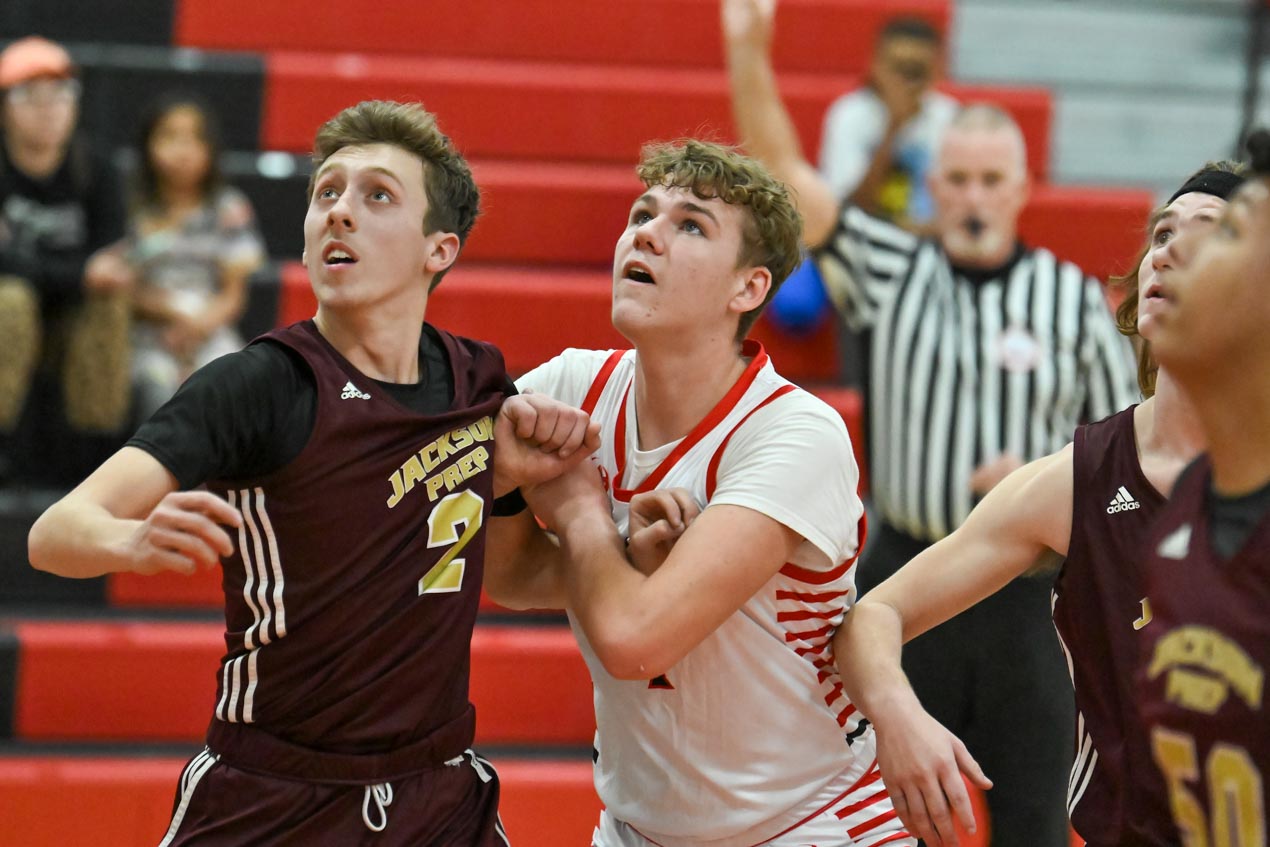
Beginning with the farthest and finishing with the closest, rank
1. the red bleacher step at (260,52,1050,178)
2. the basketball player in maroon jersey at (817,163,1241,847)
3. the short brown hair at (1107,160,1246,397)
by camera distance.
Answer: the red bleacher step at (260,52,1050,178) < the short brown hair at (1107,160,1246,397) < the basketball player in maroon jersey at (817,163,1241,847)

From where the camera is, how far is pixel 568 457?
2777 millimetres

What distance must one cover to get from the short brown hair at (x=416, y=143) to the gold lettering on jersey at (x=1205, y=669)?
4.93 feet

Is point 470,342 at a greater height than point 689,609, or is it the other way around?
point 470,342

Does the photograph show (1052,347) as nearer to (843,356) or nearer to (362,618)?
(843,356)

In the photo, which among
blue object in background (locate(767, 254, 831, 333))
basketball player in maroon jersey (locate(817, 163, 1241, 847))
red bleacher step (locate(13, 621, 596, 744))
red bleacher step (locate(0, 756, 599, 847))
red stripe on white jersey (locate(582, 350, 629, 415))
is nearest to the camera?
basketball player in maroon jersey (locate(817, 163, 1241, 847))

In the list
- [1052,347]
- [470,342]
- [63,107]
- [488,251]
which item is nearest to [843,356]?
[488,251]

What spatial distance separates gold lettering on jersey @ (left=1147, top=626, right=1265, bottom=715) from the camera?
1.71 meters

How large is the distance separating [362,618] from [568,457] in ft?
1.56

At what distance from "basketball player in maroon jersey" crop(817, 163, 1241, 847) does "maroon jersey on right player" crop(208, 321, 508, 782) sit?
0.71m

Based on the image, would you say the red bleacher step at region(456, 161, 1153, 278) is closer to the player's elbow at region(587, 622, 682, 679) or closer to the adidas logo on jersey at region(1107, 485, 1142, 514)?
the player's elbow at region(587, 622, 682, 679)

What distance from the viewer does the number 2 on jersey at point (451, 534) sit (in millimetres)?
2598

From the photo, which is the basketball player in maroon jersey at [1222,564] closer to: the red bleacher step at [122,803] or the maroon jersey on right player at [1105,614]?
the maroon jersey on right player at [1105,614]

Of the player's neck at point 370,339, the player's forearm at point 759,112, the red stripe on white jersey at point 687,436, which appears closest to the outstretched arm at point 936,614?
the red stripe on white jersey at point 687,436

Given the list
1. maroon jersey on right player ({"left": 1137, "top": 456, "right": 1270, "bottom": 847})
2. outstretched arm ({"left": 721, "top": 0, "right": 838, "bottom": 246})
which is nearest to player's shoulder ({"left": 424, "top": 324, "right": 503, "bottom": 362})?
maroon jersey on right player ({"left": 1137, "top": 456, "right": 1270, "bottom": 847})
